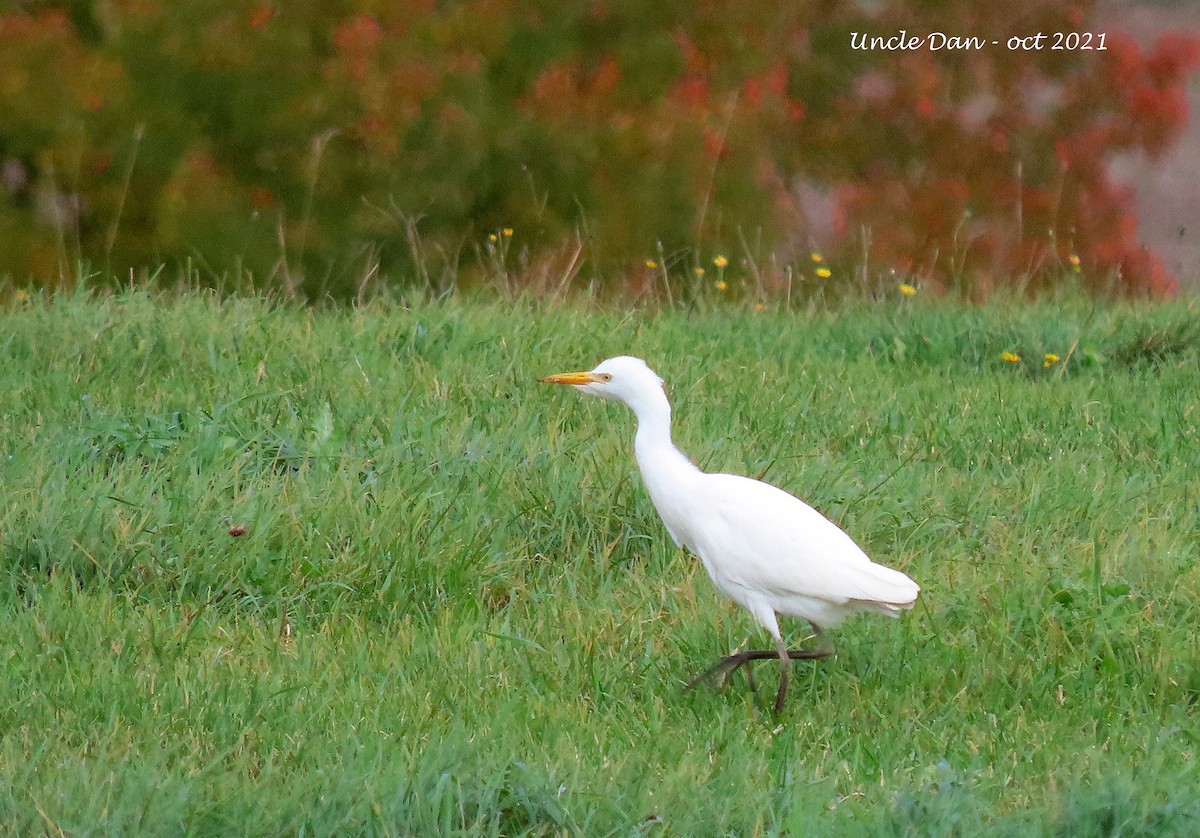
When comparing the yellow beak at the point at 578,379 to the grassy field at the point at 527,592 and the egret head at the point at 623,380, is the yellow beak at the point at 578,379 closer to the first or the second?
the egret head at the point at 623,380

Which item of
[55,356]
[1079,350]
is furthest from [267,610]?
[1079,350]

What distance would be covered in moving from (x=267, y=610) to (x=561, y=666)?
92 cm

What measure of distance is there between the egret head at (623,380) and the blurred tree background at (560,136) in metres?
5.58

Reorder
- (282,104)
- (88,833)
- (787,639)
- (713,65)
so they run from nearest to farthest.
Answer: (88,833) < (787,639) < (282,104) < (713,65)

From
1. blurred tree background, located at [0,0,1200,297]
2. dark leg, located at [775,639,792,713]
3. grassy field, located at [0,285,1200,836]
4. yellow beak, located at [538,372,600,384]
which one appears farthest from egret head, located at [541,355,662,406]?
blurred tree background, located at [0,0,1200,297]

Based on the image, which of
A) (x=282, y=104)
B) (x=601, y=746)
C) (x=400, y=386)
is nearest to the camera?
(x=601, y=746)

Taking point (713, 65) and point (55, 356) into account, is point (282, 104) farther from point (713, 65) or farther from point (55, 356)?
point (55, 356)

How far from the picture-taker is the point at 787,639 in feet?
13.1

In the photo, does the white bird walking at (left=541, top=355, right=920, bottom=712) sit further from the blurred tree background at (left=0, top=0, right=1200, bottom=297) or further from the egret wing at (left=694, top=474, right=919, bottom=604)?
the blurred tree background at (left=0, top=0, right=1200, bottom=297)

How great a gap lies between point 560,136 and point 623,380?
23.2 feet

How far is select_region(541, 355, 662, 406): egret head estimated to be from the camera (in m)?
3.85

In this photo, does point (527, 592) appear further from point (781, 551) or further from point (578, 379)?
point (781, 551)

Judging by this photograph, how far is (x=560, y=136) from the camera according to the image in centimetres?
1065

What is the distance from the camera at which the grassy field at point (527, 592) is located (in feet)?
9.72
